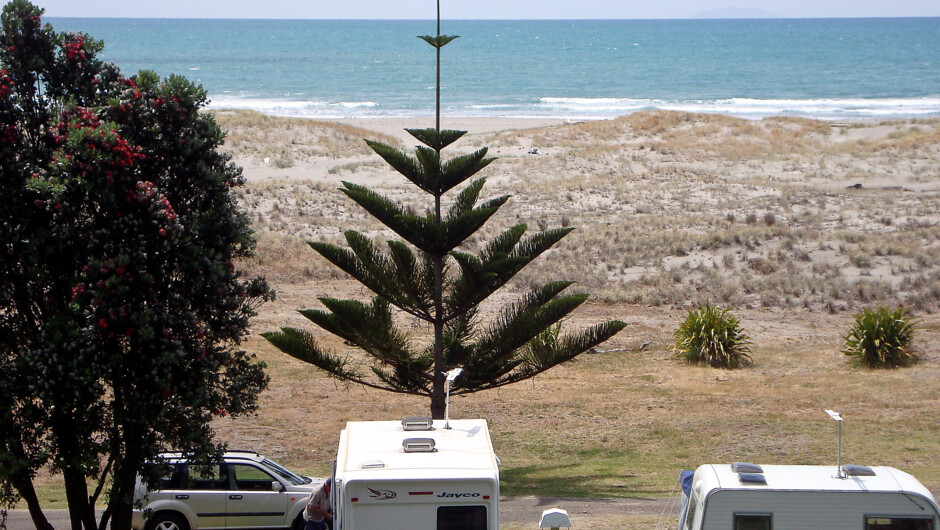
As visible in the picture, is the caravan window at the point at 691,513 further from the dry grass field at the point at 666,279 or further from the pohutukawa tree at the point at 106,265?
the pohutukawa tree at the point at 106,265

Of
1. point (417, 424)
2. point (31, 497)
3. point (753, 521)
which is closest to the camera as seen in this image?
point (753, 521)

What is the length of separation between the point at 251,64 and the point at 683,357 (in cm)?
10685

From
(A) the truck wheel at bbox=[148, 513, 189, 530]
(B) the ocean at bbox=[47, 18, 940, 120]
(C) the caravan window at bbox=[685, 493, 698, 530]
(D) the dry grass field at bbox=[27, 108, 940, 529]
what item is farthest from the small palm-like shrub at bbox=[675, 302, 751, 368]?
(B) the ocean at bbox=[47, 18, 940, 120]

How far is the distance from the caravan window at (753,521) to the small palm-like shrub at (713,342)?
11517 millimetres

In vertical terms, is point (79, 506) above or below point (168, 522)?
above

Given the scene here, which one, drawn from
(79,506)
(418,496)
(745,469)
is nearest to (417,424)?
(418,496)

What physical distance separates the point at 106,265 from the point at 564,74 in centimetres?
10142

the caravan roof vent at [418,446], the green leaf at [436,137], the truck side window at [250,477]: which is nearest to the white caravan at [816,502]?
the caravan roof vent at [418,446]

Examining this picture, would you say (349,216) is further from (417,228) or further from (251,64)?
(251,64)

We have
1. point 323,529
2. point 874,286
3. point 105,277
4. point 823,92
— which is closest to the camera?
point 105,277

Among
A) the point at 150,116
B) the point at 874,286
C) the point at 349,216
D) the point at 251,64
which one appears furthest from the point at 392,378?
the point at 251,64

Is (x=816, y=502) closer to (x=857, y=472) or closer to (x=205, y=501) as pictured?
(x=857, y=472)

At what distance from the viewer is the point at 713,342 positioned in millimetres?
18594

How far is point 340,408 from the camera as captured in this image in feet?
52.6
